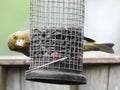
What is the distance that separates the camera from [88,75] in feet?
17.3

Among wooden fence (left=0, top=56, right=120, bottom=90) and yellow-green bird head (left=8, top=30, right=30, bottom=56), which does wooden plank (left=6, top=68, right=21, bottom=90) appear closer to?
wooden fence (left=0, top=56, right=120, bottom=90)

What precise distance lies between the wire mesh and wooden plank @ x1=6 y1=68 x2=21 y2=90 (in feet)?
0.72

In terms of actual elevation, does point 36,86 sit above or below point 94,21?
below

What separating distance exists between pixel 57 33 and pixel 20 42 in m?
0.62

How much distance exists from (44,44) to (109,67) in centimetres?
51

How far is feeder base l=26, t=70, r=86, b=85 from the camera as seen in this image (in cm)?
479

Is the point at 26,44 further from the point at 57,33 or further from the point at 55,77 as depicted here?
the point at 55,77

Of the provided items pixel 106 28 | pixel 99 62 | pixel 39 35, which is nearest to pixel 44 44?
pixel 39 35

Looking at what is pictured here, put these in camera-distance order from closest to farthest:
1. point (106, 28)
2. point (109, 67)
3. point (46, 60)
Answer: point (46, 60)
point (109, 67)
point (106, 28)

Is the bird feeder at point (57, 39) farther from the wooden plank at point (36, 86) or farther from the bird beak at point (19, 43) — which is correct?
the bird beak at point (19, 43)

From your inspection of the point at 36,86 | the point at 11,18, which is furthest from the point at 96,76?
the point at 11,18

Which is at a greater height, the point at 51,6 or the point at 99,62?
the point at 51,6

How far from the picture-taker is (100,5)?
6762mm

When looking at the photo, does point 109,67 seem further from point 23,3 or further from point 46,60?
point 23,3
